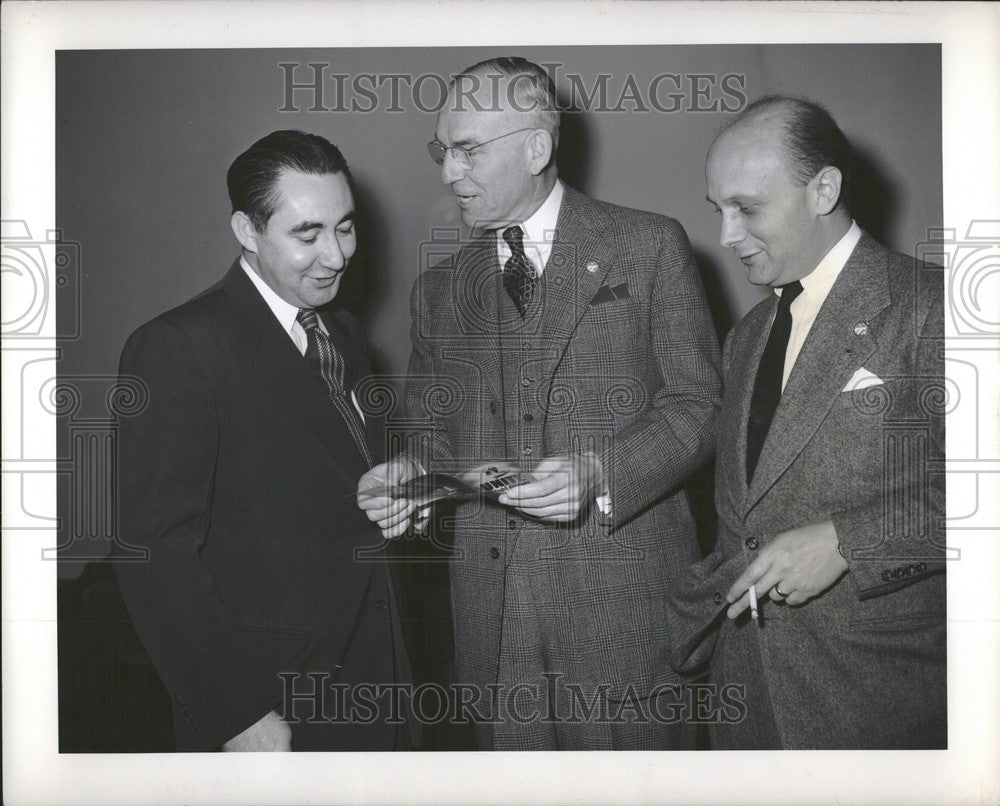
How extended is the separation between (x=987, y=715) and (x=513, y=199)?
1.57 metres

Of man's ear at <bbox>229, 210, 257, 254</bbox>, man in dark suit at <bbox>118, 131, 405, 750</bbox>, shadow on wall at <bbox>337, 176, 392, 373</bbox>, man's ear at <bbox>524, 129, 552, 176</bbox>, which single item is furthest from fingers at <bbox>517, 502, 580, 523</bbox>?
man's ear at <bbox>229, 210, 257, 254</bbox>

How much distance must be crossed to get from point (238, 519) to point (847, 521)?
130cm

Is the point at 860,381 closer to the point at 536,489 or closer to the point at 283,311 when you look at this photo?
the point at 536,489

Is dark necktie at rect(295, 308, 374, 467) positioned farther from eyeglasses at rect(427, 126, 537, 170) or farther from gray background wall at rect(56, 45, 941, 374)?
eyeglasses at rect(427, 126, 537, 170)

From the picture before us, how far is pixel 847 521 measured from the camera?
209cm

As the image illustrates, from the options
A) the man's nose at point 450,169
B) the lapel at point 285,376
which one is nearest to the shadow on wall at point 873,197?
the man's nose at point 450,169

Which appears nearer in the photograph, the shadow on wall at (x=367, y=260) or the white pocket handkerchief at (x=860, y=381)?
the white pocket handkerchief at (x=860, y=381)

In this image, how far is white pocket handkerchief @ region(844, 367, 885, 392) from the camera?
2.08 meters

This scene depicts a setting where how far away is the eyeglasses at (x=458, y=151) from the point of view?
2.17 metres

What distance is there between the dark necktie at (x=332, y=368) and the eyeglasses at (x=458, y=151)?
448mm

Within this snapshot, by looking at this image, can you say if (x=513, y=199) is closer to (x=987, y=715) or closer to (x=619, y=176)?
(x=619, y=176)

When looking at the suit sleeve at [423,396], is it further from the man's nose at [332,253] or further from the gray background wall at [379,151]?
the man's nose at [332,253]

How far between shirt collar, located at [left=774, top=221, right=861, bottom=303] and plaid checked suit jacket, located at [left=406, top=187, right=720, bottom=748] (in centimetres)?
23

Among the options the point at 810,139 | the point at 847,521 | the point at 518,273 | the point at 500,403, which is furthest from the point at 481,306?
the point at 847,521
